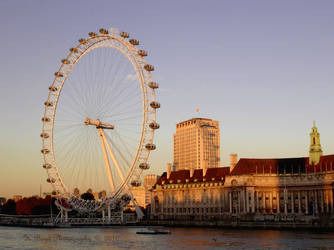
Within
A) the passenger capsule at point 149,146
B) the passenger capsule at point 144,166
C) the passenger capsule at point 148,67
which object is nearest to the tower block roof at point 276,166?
the passenger capsule at point 144,166

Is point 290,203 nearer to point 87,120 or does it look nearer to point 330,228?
point 330,228

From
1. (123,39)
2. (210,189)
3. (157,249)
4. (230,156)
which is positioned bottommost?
(157,249)

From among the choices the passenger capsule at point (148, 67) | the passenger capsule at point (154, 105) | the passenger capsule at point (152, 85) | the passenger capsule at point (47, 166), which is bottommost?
the passenger capsule at point (47, 166)

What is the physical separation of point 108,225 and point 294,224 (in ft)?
131

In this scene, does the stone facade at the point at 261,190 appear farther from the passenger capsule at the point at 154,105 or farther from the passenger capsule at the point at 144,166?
the passenger capsule at the point at 154,105

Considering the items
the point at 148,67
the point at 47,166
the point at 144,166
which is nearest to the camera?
the point at 148,67

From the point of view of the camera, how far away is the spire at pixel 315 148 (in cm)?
12706

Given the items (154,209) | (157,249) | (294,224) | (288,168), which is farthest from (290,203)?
(157,249)

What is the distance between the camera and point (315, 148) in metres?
127

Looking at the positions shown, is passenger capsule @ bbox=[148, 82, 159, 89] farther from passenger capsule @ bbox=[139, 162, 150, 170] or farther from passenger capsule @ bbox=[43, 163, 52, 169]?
passenger capsule @ bbox=[43, 163, 52, 169]

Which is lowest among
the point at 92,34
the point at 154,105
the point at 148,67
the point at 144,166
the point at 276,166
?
the point at 144,166

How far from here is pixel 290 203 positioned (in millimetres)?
128000

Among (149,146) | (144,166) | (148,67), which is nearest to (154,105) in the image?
(148,67)

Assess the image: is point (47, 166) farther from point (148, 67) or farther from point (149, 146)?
point (148, 67)
